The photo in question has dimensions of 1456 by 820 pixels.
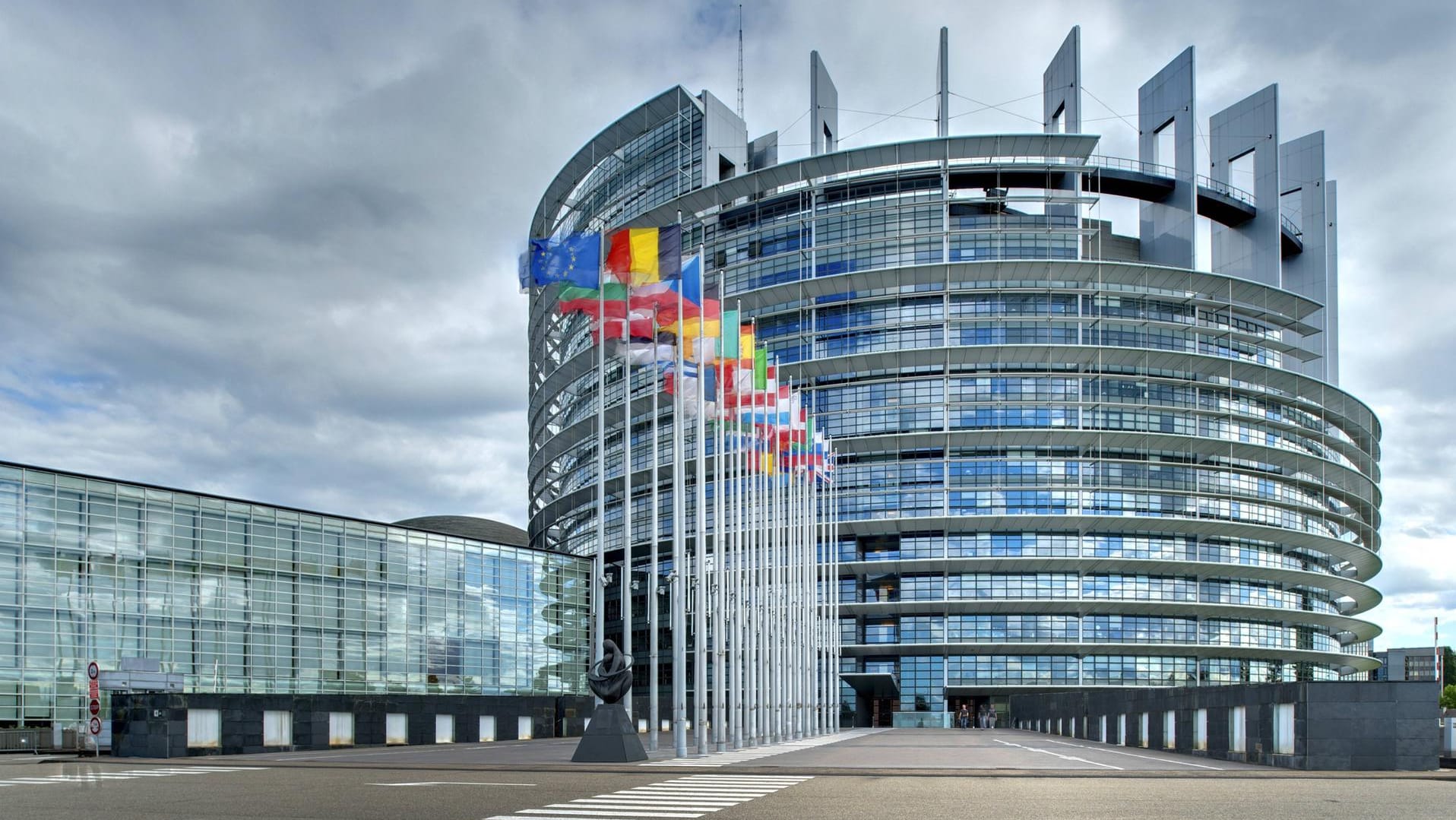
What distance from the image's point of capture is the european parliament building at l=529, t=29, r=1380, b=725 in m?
100

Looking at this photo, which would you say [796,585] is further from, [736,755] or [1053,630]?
[1053,630]

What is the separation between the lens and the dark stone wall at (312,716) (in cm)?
4094

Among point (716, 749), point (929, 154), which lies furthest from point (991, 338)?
point (716, 749)

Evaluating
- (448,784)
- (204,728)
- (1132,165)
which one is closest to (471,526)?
(1132,165)

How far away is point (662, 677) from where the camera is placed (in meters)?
110

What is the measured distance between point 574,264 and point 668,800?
21.5m

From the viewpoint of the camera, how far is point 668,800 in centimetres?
2062

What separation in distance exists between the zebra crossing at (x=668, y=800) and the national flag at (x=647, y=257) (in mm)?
17300

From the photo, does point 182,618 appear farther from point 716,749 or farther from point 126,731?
point 716,749

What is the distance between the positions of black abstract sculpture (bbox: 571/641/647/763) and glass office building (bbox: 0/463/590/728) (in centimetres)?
2303

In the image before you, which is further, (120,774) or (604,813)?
(120,774)

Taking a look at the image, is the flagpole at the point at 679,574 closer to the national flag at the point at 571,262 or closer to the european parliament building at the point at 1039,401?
the national flag at the point at 571,262

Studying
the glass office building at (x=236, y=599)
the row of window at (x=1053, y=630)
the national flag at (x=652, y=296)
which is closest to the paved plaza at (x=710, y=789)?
the glass office building at (x=236, y=599)

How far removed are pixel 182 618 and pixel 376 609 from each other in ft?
32.8
